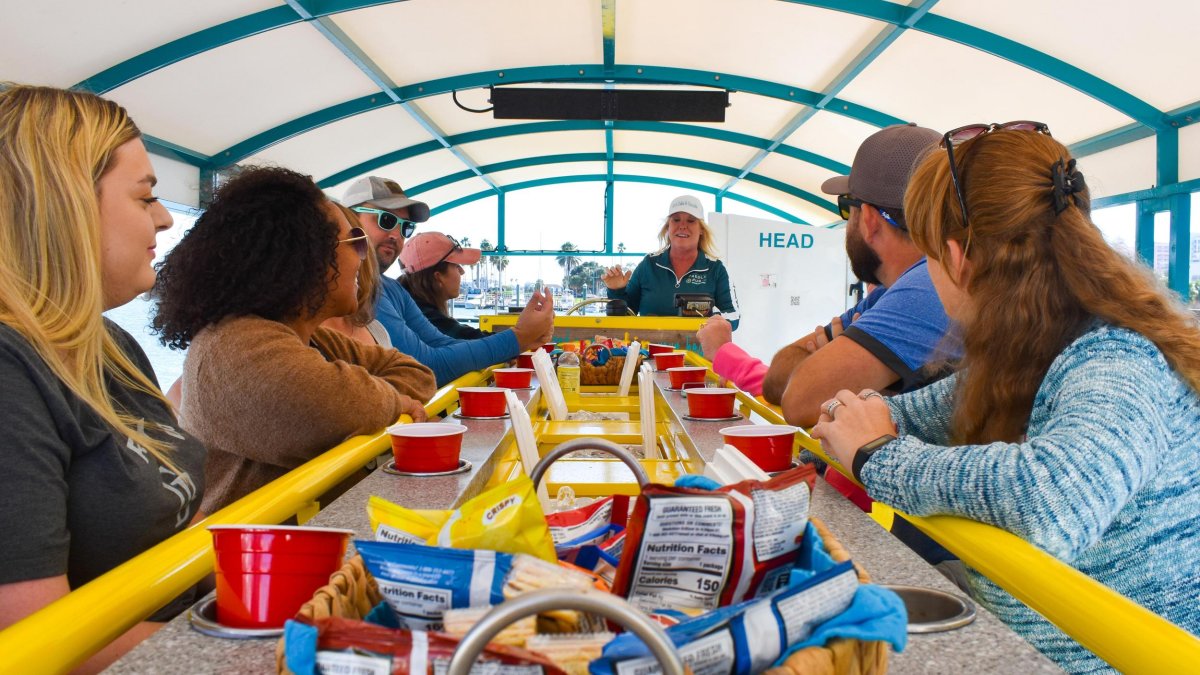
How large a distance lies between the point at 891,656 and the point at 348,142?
33.2 feet

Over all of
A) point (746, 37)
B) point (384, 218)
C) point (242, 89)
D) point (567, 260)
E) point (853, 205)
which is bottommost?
point (853, 205)

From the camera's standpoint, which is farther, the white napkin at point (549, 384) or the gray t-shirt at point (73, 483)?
the white napkin at point (549, 384)

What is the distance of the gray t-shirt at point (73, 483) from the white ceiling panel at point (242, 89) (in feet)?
21.0

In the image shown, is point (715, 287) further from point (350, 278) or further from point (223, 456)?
point (223, 456)

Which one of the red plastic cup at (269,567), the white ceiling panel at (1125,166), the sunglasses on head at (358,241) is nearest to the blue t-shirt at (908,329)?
the sunglasses on head at (358,241)

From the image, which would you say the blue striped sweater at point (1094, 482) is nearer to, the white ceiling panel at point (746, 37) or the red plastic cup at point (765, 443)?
the red plastic cup at point (765, 443)

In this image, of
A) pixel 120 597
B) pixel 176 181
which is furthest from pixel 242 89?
pixel 120 597

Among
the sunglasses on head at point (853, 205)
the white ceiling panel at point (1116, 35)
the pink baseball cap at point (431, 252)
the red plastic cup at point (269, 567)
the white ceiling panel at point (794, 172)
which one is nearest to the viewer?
the red plastic cup at point (269, 567)

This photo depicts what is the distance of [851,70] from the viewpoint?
7598mm

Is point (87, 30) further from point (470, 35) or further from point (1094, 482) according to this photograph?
point (1094, 482)

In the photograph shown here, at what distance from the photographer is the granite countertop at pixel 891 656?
79cm

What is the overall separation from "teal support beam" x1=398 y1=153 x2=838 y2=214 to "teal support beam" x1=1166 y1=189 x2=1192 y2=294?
597cm

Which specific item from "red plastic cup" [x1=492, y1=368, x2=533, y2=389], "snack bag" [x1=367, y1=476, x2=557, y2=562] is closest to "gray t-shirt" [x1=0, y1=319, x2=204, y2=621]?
"snack bag" [x1=367, y1=476, x2=557, y2=562]

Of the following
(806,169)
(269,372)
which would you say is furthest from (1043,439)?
(806,169)
